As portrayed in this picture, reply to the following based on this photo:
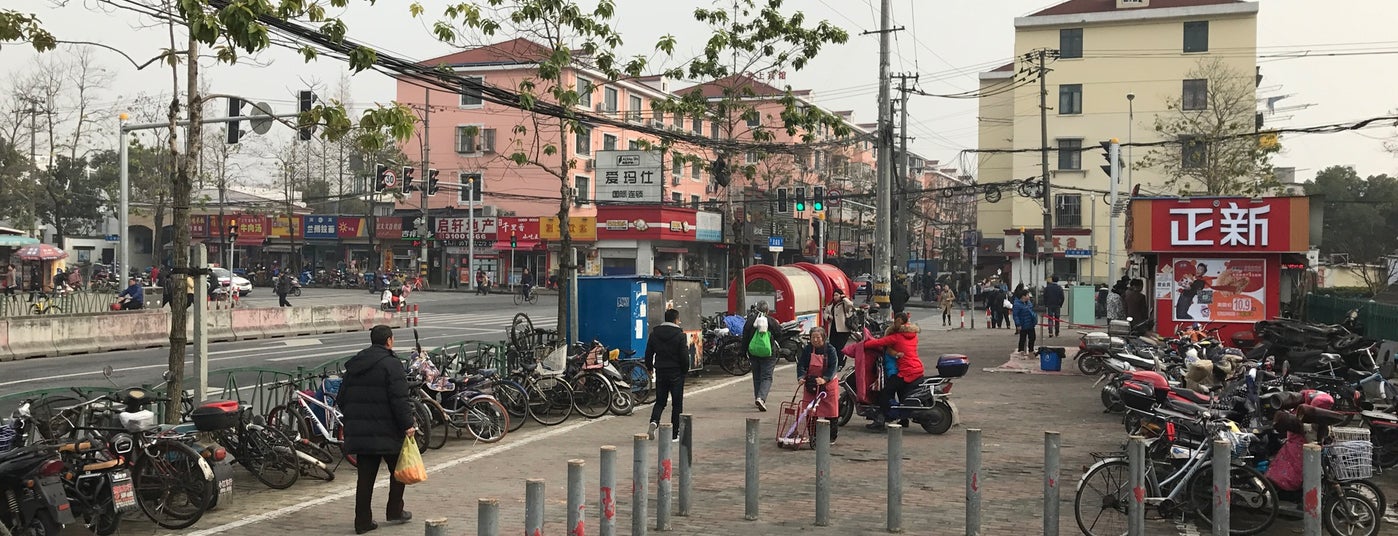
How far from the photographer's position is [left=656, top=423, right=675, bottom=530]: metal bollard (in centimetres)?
838

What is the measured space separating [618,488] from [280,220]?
63.6m

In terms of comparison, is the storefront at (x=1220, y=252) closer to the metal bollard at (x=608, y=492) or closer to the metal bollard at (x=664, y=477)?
the metal bollard at (x=664, y=477)

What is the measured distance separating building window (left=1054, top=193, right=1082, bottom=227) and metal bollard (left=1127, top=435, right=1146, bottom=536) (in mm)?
55084

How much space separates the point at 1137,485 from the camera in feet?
25.3

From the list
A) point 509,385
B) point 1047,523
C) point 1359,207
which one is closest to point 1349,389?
point 1047,523

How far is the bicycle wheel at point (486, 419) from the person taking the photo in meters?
13.2

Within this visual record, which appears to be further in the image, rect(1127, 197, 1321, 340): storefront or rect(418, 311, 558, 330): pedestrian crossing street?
rect(418, 311, 558, 330): pedestrian crossing street

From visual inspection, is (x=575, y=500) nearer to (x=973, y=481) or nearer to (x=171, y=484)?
(x=973, y=481)

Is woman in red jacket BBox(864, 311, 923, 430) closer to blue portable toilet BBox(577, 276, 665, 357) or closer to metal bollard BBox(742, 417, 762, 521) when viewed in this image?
metal bollard BBox(742, 417, 762, 521)

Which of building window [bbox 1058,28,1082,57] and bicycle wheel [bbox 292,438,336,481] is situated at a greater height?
building window [bbox 1058,28,1082,57]

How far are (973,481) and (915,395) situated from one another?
5640 mm

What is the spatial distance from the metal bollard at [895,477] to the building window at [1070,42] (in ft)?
186

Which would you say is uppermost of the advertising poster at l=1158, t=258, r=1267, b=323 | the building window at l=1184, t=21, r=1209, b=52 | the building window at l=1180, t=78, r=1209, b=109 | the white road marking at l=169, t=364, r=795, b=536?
the building window at l=1184, t=21, r=1209, b=52

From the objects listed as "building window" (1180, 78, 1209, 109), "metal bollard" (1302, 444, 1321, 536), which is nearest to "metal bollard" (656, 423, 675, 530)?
"metal bollard" (1302, 444, 1321, 536)
